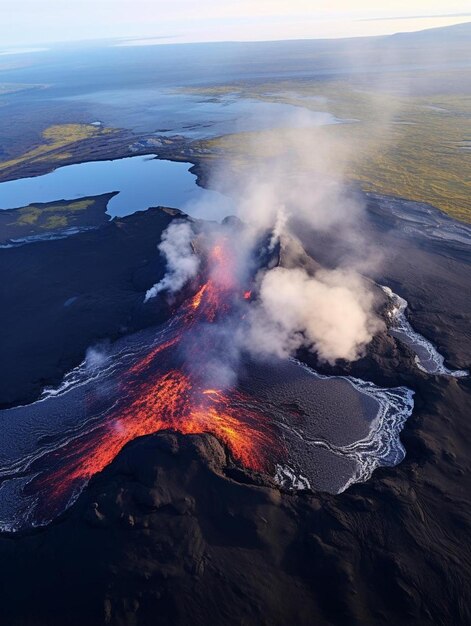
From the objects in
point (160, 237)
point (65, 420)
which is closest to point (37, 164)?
point (160, 237)

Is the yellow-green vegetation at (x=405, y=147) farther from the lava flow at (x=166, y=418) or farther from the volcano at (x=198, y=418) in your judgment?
the lava flow at (x=166, y=418)

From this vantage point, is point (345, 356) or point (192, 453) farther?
point (345, 356)

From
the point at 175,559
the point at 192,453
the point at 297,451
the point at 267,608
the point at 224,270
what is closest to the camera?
the point at 267,608

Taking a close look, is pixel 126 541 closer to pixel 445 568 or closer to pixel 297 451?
pixel 297 451

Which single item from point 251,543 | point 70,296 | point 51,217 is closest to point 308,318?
point 251,543

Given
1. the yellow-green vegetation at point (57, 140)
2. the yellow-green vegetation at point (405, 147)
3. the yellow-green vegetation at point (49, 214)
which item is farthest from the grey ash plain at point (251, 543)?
the yellow-green vegetation at point (57, 140)

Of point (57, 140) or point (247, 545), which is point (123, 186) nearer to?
point (57, 140)

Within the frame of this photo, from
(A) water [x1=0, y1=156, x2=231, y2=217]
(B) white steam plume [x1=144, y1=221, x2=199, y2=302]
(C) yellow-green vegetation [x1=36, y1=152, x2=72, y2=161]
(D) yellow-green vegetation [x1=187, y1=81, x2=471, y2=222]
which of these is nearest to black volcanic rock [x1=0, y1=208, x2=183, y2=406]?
(B) white steam plume [x1=144, y1=221, x2=199, y2=302]
